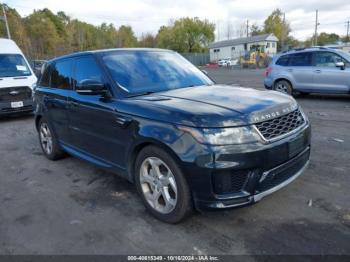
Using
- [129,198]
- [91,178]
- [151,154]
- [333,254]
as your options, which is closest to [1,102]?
[91,178]

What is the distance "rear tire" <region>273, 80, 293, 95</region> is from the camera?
10586 millimetres

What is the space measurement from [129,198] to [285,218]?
1823 millimetres

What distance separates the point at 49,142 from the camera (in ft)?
17.2

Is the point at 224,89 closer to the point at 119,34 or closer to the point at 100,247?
the point at 100,247

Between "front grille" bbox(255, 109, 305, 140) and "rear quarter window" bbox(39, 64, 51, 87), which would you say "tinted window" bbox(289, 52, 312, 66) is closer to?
"front grille" bbox(255, 109, 305, 140)

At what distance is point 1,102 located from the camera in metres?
8.63

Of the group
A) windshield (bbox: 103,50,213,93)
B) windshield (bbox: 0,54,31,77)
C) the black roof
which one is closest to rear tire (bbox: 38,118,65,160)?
windshield (bbox: 103,50,213,93)

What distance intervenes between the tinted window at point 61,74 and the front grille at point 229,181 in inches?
111

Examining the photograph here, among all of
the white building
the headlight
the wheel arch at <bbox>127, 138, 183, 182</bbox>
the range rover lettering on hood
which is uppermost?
the white building

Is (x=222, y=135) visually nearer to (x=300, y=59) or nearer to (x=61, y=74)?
(x=61, y=74)

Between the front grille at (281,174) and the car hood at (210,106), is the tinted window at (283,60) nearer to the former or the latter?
the car hood at (210,106)

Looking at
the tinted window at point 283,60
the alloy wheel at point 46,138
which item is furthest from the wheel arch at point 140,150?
the tinted window at point 283,60

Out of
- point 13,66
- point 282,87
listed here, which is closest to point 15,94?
point 13,66

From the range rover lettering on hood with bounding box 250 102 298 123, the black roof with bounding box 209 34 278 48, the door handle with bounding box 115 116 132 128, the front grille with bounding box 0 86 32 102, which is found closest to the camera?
the range rover lettering on hood with bounding box 250 102 298 123
